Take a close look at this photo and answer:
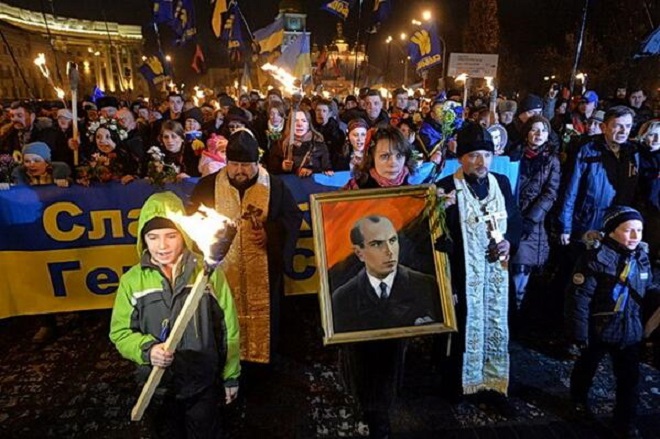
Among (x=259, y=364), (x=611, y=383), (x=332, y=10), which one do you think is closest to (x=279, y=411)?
(x=259, y=364)

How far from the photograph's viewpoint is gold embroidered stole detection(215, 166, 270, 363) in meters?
3.99

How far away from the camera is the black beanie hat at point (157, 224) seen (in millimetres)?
2773

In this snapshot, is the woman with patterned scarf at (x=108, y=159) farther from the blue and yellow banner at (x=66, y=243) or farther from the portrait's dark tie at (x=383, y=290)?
the portrait's dark tie at (x=383, y=290)

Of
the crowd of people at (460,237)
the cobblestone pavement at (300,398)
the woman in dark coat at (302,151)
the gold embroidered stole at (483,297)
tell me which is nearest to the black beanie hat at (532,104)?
the crowd of people at (460,237)

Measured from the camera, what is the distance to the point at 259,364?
4543mm

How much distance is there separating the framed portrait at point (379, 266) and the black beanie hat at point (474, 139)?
1.87 feet

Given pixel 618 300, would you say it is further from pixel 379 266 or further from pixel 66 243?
pixel 66 243

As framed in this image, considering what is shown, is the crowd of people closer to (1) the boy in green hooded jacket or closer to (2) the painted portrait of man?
(1) the boy in green hooded jacket

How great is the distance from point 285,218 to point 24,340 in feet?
10.9

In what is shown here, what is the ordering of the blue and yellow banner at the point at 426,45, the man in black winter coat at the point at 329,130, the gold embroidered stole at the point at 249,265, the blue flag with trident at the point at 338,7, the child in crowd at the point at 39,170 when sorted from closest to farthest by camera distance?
the gold embroidered stole at the point at 249,265 < the child in crowd at the point at 39,170 < the man in black winter coat at the point at 329,130 < the blue and yellow banner at the point at 426,45 < the blue flag with trident at the point at 338,7

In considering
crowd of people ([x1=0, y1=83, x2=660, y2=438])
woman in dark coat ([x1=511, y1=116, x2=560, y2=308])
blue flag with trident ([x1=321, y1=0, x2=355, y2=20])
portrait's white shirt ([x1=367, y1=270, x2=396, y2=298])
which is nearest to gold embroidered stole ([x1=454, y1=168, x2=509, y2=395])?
crowd of people ([x1=0, y1=83, x2=660, y2=438])

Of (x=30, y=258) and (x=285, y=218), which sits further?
(x=30, y=258)

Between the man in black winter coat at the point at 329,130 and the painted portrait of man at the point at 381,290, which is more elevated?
the man in black winter coat at the point at 329,130

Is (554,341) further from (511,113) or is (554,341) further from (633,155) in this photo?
(511,113)
